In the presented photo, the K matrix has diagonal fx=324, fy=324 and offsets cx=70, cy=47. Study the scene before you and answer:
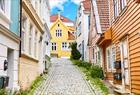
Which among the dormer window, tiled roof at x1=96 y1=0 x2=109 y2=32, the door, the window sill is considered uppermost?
the dormer window

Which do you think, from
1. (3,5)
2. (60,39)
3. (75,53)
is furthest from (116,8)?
(60,39)

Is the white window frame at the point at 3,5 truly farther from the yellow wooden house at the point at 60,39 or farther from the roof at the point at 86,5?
the yellow wooden house at the point at 60,39

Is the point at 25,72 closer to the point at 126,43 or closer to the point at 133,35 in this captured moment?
the point at 126,43

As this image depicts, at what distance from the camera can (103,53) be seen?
22344mm

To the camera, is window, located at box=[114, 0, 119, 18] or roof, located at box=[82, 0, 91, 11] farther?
roof, located at box=[82, 0, 91, 11]

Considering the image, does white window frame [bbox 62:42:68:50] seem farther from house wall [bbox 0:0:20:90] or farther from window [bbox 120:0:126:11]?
house wall [bbox 0:0:20:90]

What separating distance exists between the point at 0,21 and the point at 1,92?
2.46 metres

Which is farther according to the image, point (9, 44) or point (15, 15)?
point (15, 15)

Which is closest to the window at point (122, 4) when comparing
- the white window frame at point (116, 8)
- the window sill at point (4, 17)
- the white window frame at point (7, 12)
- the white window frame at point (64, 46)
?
the white window frame at point (116, 8)

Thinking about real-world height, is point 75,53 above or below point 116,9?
below

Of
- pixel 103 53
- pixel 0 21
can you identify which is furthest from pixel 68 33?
pixel 0 21

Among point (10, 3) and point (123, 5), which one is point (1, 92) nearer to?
point (10, 3)

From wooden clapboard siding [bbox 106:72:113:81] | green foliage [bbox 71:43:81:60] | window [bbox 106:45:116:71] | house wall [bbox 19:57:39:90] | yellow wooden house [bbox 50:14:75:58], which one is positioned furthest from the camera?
yellow wooden house [bbox 50:14:75:58]

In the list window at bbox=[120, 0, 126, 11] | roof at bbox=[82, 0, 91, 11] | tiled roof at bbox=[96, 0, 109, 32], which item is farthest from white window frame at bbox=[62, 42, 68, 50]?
window at bbox=[120, 0, 126, 11]
